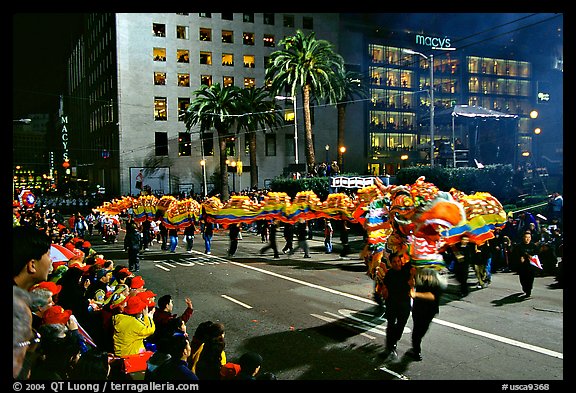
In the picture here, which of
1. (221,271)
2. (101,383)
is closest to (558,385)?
(101,383)

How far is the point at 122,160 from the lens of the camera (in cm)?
4678

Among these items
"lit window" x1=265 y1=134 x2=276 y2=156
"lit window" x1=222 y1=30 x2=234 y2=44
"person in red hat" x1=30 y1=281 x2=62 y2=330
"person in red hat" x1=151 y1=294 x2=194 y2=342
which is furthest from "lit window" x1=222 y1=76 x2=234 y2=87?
"person in red hat" x1=30 y1=281 x2=62 y2=330

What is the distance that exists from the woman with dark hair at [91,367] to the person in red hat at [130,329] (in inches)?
15.7

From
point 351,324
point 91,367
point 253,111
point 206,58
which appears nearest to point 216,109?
point 253,111

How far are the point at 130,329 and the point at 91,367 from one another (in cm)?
66

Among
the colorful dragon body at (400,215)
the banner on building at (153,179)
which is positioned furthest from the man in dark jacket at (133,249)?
the banner on building at (153,179)

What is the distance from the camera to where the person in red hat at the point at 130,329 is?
5.33 metres

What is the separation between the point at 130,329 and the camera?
5.32 m

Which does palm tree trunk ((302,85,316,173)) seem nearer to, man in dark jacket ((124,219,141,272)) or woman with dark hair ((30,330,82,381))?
man in dark jacket ((124,219,141,272))

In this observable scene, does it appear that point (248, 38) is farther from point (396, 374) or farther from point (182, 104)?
point (396, 374)

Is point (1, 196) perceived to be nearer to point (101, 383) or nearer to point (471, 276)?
point (101, 383)

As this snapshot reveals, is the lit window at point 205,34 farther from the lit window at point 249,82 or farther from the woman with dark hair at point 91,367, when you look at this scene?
the woman with dark hair at point 91,367

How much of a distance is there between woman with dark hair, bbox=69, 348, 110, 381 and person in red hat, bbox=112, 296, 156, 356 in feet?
1.31

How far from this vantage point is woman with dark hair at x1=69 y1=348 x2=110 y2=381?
15.4 ft
